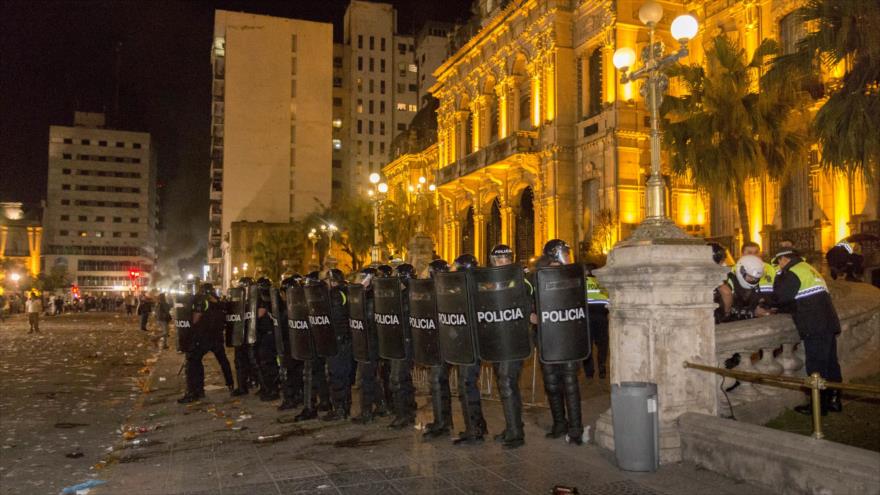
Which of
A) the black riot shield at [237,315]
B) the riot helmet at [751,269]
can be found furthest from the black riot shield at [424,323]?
the black riot shield at [237,315]

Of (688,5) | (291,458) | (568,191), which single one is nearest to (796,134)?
(688,5)

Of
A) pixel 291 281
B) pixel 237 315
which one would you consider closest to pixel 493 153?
pixel 237 315

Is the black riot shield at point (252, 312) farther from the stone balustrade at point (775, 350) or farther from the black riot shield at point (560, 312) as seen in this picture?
the stone balustrade at point (775, 350)

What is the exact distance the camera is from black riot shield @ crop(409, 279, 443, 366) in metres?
7.97

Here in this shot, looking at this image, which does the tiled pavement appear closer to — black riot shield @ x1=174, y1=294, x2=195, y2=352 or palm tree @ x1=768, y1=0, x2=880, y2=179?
black riot shield @ x1=174, y1=294, x2=195, y2=352

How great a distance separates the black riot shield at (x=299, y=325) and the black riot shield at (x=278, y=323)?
24.6 inches

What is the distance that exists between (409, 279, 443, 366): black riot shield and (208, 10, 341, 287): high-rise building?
84.2 meters

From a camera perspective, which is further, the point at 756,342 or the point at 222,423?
the point at 222,423

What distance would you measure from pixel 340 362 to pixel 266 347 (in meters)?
2.70

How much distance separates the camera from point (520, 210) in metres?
40.0

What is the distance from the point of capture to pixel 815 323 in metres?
7.16

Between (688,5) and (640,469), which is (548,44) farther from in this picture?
(640,469)

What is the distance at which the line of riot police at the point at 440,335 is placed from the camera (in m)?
7.24

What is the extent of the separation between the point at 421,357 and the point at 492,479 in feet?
7.03
